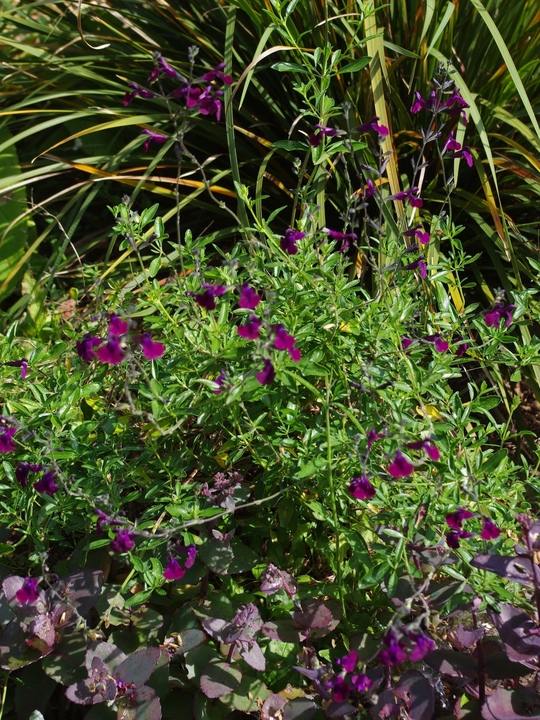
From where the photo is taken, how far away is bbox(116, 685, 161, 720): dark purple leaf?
4.57ft

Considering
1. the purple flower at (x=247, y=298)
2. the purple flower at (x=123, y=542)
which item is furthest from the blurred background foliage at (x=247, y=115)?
the purple flower at (x=123, y=542)

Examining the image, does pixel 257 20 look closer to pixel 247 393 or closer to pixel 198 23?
pixel 198 23

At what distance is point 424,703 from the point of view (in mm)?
1326

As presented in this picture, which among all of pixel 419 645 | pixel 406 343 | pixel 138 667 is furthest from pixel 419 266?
pixel 138 667

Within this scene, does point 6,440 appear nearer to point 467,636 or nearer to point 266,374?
point 266,374

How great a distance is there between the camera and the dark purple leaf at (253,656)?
56.6 inches

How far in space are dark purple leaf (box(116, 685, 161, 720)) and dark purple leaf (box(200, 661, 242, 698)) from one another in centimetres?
9

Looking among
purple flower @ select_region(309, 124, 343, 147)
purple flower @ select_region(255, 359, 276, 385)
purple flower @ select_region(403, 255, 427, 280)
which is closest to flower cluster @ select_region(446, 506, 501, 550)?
purple flower @ select_region(255, 359, 276, 385)

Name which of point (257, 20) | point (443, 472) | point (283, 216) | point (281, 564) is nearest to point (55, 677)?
point (281, 564)

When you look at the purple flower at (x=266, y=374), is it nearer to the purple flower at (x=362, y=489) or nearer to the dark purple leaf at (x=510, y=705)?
the purple flower at (x=362, y=489)

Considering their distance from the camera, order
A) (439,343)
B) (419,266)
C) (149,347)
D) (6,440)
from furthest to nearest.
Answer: (419,266) < (439,343) < (6,440) < (149,347)

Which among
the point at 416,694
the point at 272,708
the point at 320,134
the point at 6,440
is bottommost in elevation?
the point at 272,708

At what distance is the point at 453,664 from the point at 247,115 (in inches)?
84.4

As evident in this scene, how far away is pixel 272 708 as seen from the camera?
145 cm
